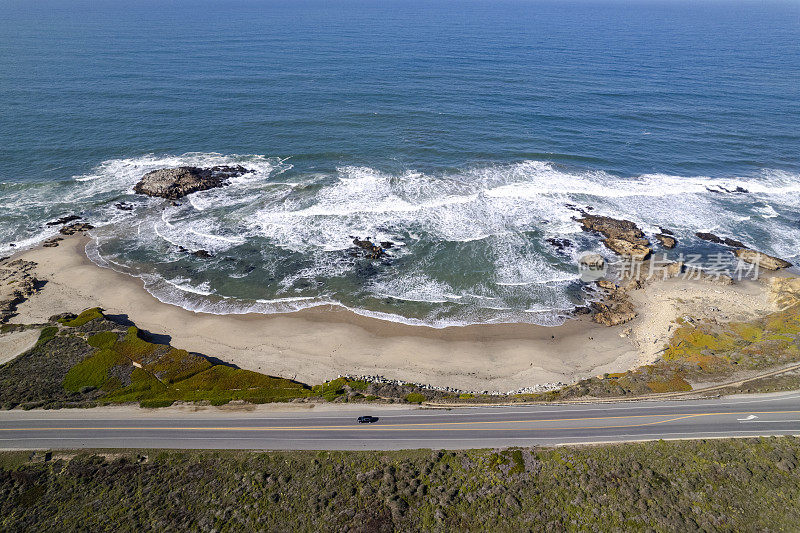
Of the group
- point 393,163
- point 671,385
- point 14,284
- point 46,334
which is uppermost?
point 393,163

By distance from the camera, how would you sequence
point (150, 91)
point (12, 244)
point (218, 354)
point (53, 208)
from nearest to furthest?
point (218, 354) < point (12, 244) < point (53, 208) < point (150, 91)

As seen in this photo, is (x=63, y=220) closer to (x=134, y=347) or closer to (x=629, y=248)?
(x=134, y=347)

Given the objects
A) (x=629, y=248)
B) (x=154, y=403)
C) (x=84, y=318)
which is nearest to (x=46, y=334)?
(x=84, y=318)

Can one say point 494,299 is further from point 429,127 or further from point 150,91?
point 150,91

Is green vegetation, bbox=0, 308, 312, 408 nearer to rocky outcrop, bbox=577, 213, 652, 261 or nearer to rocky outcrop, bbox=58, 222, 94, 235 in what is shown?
rocky outcrop, bbox=58, 222, 94, 235

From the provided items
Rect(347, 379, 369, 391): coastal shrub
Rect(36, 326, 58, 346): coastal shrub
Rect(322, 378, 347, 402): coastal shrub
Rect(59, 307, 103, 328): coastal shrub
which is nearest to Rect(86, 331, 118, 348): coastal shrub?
Rect(59, 307, 103, 328): coastal shrub

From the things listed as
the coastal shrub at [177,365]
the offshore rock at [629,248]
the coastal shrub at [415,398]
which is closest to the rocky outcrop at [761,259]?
the offshore rock at [629,248]

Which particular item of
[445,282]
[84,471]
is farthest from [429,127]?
[84,471]
